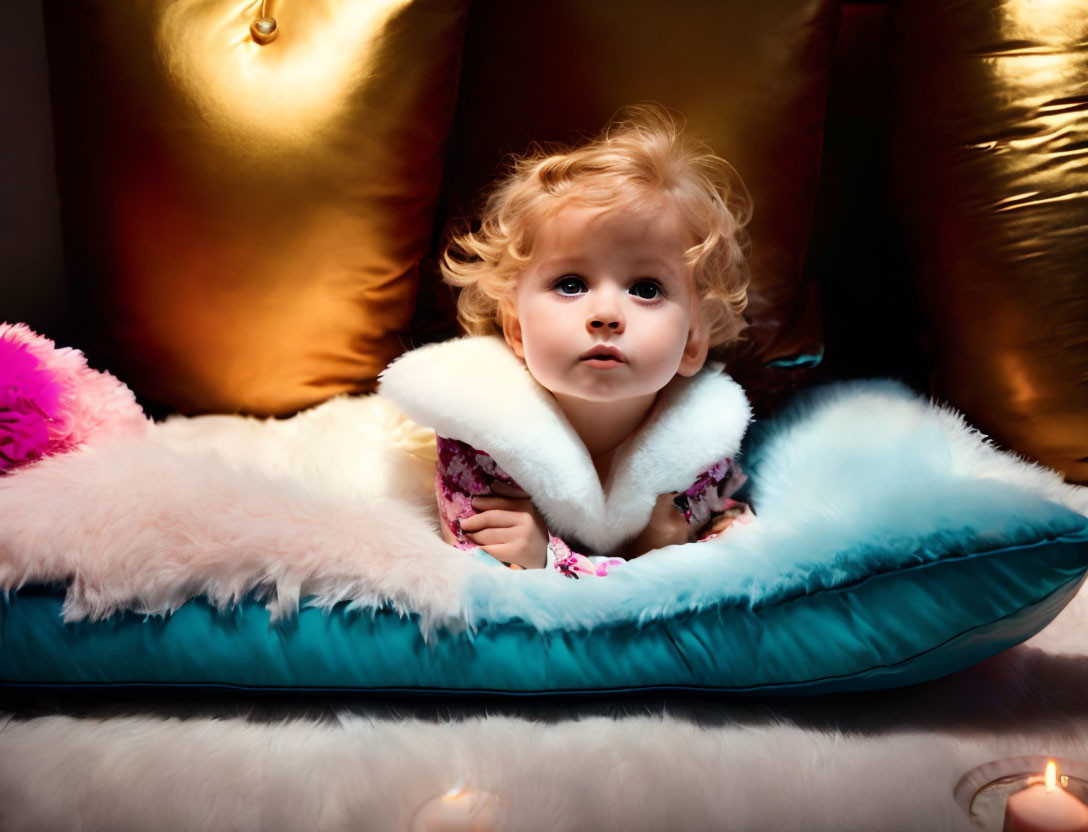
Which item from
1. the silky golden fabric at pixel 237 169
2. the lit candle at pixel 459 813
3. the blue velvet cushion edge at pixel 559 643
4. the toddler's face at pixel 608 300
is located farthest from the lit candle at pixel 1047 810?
the silky golden fabric at pixel 237 169

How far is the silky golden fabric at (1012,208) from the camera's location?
117 centimetres

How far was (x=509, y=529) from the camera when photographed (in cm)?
108

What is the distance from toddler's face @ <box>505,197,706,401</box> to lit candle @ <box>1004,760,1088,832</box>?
0.53 m

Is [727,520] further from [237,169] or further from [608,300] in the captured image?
[237,169]

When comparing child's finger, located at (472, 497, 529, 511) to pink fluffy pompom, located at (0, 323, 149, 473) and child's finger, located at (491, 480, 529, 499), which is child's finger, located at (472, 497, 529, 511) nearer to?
child's finger, located at (491, 480, 529, 499)

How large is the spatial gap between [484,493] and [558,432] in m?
0.11

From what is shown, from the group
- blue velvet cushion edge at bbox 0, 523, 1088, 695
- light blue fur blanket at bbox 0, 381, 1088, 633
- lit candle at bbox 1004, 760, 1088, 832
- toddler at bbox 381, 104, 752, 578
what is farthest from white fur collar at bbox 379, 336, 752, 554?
lit candle at bbox 1004, 760, 1088, 832

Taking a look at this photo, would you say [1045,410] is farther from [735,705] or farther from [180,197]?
[180,197]

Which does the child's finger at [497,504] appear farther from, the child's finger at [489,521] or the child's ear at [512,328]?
the child's ear at [512,328]

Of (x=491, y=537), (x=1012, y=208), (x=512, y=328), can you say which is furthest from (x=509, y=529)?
(x=1012, y=208)

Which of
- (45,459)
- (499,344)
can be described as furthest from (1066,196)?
(45,459)

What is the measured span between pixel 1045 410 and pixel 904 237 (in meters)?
0.30

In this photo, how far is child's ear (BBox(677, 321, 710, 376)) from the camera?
1.13m

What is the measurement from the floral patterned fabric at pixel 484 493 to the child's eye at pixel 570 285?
21cm
